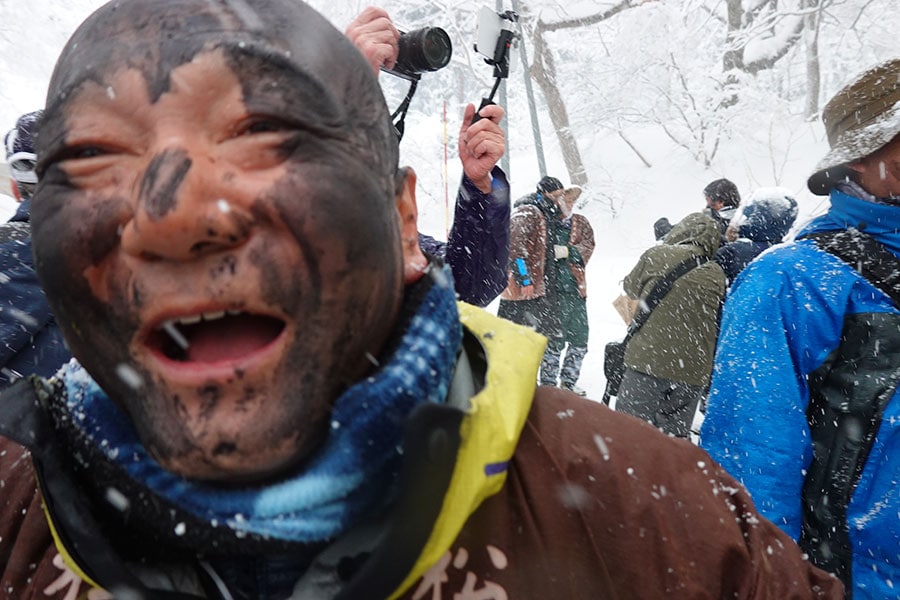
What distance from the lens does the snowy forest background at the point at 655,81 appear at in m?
16.8

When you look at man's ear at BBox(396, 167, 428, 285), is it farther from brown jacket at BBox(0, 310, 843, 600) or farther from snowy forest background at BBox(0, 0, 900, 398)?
snowy forest background at BBox(0, 0, 900, 398)

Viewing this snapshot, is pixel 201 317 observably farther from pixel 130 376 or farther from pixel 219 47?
pixel 219 47

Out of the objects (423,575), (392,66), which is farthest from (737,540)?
(392,66)

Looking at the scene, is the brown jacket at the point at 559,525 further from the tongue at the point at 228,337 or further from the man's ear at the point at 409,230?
the tongue at the point at 228,337

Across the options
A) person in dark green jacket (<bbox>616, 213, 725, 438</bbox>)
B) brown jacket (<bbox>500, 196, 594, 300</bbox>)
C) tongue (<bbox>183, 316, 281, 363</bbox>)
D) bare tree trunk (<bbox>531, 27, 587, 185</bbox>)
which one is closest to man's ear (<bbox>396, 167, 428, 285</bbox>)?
tongue (<bbox>183, 316, 281, 363</bbox>)

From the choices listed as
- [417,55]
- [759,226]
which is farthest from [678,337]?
[417,55]

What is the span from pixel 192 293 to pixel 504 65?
210cm

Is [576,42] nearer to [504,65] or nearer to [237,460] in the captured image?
[504,65]

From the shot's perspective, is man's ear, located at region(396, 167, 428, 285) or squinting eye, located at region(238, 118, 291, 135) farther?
man's ear, located at region(396, 167, 428, 285)

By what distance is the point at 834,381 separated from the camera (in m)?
1.70

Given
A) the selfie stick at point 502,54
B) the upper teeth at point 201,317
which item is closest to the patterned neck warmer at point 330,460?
the upper teeth at point 201,317

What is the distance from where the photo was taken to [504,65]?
2604 mm

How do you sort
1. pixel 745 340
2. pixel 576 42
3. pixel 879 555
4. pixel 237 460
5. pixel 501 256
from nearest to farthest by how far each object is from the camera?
pixel 237 460 → pixel 879 555 → pixel 745 340 → pixel 501 256 → pixel 576 42

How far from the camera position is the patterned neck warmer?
853 millimetres
